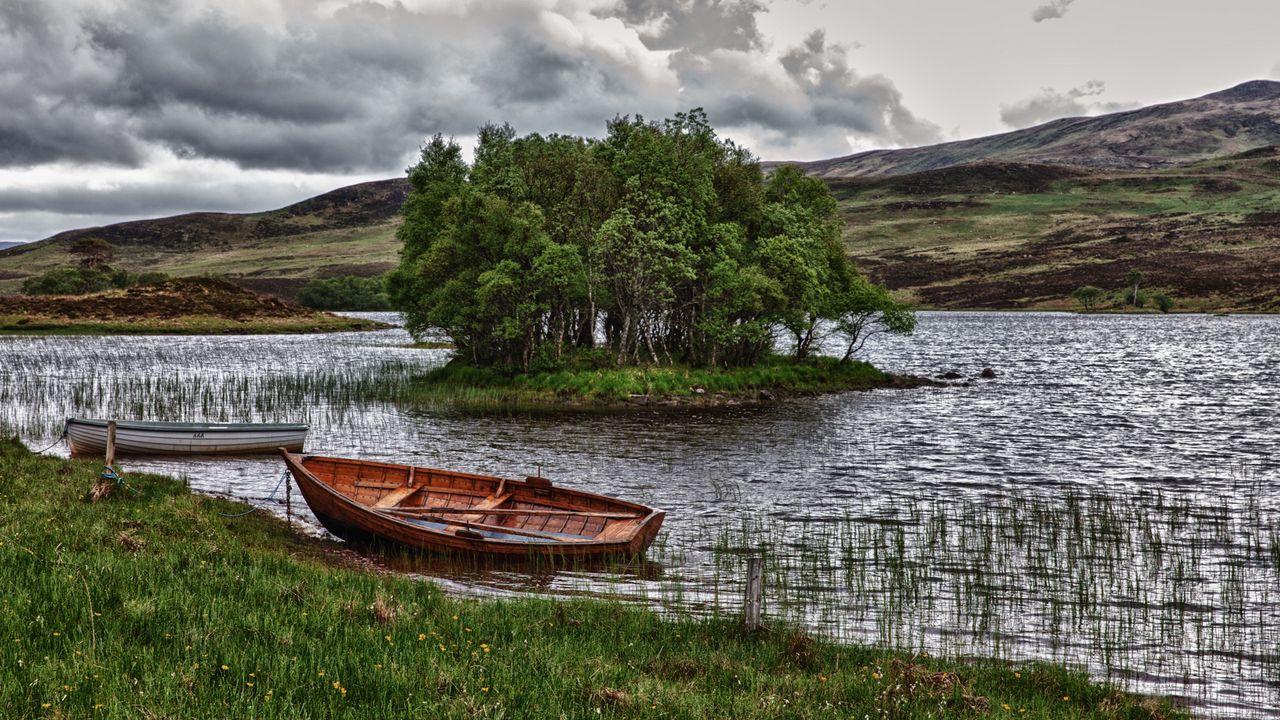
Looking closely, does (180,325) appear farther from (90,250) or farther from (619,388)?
(619,388)

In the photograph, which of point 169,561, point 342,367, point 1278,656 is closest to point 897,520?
point 1278,656

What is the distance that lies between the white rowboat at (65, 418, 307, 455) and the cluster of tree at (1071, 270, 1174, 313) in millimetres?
196667

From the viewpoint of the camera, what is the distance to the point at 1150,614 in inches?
617

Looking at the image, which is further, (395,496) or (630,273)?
(630,273)

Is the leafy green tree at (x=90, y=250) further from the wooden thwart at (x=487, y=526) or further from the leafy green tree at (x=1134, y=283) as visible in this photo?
the leafy green tree at (x=1134, y=283)

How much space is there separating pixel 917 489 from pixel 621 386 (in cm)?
2535

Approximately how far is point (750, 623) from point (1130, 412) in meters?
46.2

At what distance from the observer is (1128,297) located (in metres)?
190

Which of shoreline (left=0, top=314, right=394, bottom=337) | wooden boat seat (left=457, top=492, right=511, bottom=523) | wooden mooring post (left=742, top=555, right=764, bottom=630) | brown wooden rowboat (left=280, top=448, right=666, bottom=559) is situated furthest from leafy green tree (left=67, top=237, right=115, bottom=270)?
wooden mooring post (left=742, top=555, right=764, bottom=630)

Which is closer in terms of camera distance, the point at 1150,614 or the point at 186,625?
the point at 186,625

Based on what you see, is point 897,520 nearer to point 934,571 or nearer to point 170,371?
point 934,571

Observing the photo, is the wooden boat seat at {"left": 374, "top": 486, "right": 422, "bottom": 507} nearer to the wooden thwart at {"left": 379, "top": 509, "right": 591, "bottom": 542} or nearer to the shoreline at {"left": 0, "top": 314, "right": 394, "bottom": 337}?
the wooden thwart at {"left": 379, "top": 509, "right": 591, "bottom": 542}

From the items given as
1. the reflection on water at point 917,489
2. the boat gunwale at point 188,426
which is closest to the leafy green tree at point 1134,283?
the reflection on water at point 917,489

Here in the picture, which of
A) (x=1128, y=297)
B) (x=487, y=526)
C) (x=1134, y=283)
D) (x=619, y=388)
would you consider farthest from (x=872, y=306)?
(x=1134, y=283)
